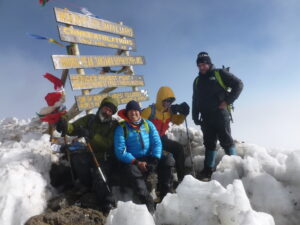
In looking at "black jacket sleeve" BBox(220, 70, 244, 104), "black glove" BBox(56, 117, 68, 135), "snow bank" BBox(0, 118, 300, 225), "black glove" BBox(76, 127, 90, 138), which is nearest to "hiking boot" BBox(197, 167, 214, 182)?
"snow bank" BBox(0, 118, 300, 225)

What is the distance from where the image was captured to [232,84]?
18.7 ft

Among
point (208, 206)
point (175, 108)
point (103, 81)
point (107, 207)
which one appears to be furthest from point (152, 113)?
point (208, 206)

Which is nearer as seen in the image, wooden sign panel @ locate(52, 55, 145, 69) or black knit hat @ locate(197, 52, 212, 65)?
black knit hat @ locate(197, 52, 212, 65)

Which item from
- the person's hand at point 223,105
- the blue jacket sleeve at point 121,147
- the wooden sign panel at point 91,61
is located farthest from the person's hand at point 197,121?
the wooden sign panel at point 91,61

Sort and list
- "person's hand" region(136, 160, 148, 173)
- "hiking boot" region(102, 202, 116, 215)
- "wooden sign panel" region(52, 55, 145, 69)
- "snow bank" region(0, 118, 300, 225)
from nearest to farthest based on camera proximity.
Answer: "snow bank" region(0, 118, 300, 225), "hiking boot" region(102, 202, 116, 215), "person's hand" region(136, 160, 148, 173), "wooden sign panel" region(52, 55, 145, 69)

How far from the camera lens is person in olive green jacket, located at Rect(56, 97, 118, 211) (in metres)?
4.95

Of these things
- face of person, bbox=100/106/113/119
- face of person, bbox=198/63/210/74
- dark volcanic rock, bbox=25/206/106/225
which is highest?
face of person, bbox=198/63/210/74

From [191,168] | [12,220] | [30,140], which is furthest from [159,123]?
[12,220]

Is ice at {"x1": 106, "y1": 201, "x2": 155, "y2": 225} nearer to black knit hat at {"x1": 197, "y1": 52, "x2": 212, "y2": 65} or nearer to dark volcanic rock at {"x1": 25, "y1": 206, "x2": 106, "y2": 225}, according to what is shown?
dark volcanic rock at {"x1": 25, "y1": 206, "x2": 106, "y2": 225}

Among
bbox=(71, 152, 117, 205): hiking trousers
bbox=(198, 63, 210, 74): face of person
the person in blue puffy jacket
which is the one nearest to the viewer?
the person in blue puffy jacket

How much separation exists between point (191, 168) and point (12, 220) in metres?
4.16

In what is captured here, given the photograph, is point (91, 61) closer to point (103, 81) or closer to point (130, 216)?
point (103, 81)

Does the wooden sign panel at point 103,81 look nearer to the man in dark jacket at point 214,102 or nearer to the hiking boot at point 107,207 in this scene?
the man in dark jacket at point 214,102

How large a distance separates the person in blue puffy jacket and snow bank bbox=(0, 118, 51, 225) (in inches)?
60.9
